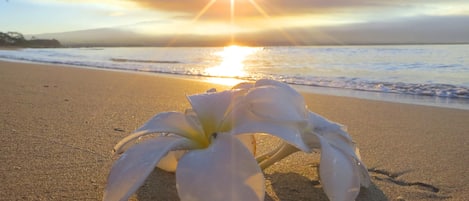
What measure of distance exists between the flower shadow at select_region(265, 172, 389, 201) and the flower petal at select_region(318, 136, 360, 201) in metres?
0.39

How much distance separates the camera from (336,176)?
3.31ft

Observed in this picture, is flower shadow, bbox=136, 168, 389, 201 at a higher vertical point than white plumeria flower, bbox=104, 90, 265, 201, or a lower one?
lower

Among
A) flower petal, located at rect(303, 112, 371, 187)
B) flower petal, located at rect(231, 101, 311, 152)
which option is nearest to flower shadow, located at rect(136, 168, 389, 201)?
flower petal, located at rect(303, 112, 371, 187)

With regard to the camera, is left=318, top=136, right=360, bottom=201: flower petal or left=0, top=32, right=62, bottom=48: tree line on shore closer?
left=318, top=136, right=360, bottom=201: flower petal

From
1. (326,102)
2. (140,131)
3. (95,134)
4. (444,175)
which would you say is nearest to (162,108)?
(95,134)

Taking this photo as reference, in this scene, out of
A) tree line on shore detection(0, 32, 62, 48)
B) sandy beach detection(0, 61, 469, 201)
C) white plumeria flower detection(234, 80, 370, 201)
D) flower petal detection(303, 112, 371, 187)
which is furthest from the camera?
tree line on shore detection(0, 32, 62, 48)

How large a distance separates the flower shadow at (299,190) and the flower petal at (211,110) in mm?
452

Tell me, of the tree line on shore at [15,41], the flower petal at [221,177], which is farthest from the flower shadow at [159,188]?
the tree line on shore at [15,41]

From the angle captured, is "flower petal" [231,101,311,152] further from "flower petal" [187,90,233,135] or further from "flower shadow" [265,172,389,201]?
"flower shadow" [265,172,389,201]

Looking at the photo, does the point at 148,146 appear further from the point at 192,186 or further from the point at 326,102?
the point at 326,102

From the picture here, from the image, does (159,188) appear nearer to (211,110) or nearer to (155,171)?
(155,171)

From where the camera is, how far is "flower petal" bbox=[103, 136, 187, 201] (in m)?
0.91

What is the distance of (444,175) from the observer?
1.81 metres

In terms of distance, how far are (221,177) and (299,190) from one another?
69 centimetres
